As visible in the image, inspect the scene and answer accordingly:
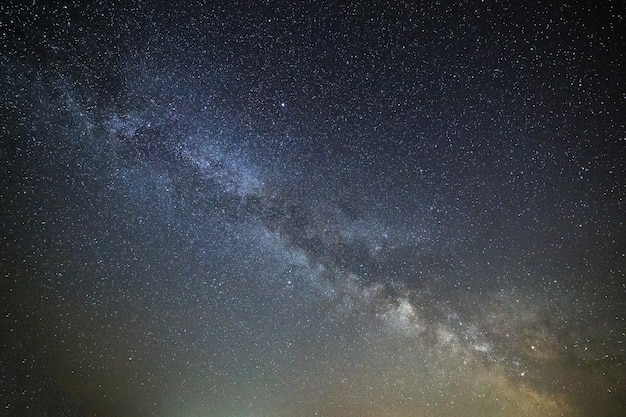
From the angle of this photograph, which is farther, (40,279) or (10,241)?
(40,279)

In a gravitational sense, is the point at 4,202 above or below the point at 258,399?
above

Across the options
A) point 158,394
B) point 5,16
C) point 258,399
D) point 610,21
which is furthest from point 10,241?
point 610,21

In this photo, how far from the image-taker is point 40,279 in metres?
3.77

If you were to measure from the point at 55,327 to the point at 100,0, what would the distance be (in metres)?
4.14

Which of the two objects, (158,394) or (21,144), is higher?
(21,144)

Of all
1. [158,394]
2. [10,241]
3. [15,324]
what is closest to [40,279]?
[10,241]

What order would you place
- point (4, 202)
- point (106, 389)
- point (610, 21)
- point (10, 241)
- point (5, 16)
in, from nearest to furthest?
point (610, 21)
point (5, 16)
point (4, 202)
point (10, 241)
point (106, 389)

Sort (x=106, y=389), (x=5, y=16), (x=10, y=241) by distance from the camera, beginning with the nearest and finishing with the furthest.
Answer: (x=5, y=16) < (x=10, y=241) < (x=106, y=389)

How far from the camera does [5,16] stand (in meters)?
2.22

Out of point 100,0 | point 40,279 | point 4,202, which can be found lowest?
point 40,279

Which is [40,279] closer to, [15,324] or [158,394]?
[15,324]

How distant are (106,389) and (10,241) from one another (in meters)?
3.24

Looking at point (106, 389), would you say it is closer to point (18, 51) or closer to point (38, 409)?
point (38, 409)

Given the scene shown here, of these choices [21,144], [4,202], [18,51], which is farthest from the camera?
[4,202]
